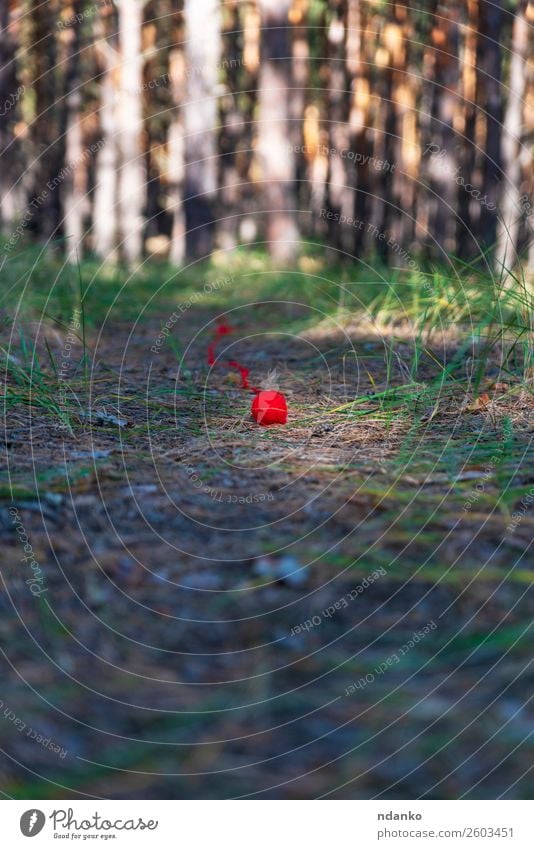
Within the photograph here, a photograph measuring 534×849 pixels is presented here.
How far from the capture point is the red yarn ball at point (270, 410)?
9.44ft

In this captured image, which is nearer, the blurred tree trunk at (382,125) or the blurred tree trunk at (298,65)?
the blurred tree trunk at (298,65)

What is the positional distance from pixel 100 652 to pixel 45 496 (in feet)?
2.01

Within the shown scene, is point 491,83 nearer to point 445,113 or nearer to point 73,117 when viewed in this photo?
point 445,113

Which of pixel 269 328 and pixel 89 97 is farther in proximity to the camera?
pixel 89 97

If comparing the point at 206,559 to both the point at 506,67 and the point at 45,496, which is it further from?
the point at 506,67

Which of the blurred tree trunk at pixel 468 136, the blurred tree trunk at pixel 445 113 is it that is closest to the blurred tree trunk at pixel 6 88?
the blurred tree trunk at pixel 445 113

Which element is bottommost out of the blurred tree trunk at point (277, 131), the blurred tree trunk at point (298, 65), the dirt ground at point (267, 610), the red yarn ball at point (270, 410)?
the dirt ground at point (267, 610)

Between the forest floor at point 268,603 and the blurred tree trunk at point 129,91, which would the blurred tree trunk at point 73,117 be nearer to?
the blurred tree trunk at point 129,91

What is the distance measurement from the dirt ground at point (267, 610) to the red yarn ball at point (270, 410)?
2.0 inches

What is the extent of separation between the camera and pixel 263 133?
33.7ft

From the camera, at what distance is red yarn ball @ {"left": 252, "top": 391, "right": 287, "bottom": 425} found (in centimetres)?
288

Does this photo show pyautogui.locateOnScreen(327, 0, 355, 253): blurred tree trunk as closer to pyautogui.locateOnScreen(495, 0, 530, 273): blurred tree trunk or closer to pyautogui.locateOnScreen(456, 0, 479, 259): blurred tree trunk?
pyautogui.locateOnScreen(456, 0, 479, 259): blurred tree trunk

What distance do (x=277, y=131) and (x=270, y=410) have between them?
796cm

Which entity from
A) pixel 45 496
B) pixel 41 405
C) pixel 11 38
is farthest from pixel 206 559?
pixel 11 38
